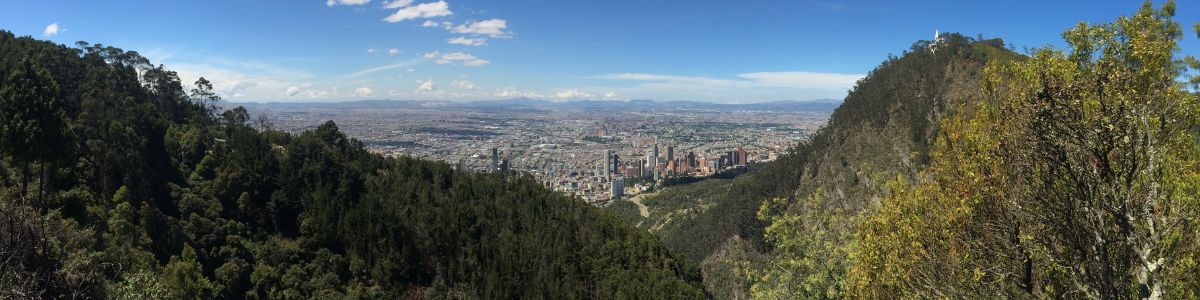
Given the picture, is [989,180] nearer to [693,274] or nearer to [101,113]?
[693,274]

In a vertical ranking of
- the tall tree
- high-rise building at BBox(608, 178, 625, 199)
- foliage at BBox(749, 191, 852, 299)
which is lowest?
high-rise building at BBox(608, 178, 625, 199)

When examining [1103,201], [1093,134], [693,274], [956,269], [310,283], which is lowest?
[693,274]

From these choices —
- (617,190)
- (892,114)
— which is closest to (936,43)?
(892,114)

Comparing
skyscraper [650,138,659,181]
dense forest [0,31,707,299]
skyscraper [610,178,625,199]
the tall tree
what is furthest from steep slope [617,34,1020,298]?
the tall tree

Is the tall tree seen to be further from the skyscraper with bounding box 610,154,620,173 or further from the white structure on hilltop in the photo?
the skyscraper with bounding box 610,154,620,173

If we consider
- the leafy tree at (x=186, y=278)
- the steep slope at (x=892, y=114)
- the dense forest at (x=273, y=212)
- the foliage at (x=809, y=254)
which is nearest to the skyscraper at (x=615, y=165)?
the steep slope at (x=892, y=114)

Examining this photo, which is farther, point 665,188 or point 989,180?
point 665,188

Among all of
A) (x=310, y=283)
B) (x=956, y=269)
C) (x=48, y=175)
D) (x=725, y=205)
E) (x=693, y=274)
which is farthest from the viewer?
(x=725, y=205)

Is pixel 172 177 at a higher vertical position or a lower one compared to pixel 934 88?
lower

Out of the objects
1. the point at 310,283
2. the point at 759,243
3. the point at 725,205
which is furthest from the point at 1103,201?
the point at 725,205
